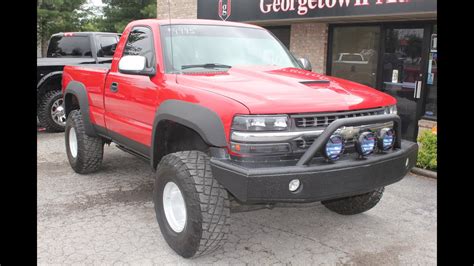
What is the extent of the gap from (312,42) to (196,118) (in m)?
7.38

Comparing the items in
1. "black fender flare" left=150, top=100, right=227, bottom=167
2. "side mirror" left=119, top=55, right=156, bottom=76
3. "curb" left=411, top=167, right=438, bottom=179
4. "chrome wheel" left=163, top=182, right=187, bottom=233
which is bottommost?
"curb" left=411, top=167, right=438, bottom=179

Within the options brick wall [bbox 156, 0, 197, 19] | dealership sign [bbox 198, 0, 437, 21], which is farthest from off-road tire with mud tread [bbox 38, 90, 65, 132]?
brick wall [bbox 156, 0, 197, 19]

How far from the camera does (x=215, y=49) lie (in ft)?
14.6

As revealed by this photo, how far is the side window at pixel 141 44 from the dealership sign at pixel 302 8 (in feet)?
14.9

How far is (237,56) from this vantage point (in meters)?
4.51

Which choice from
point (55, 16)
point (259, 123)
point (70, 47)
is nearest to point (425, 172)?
point (259, 123)

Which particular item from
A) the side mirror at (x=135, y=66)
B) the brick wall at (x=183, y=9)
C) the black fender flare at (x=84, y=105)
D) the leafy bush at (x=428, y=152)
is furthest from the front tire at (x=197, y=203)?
the brick wall at (x=183, y=9)

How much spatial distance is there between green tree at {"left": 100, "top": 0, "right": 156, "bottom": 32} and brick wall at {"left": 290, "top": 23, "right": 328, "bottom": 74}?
15317 millimetres

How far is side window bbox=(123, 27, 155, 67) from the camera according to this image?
4.53 meters

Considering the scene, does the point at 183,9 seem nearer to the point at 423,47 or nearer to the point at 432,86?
the point at 423,47

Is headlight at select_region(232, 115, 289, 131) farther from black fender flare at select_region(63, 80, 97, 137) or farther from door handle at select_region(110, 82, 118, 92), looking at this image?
black fender flare at select_region(63, 80, 97, 137)
